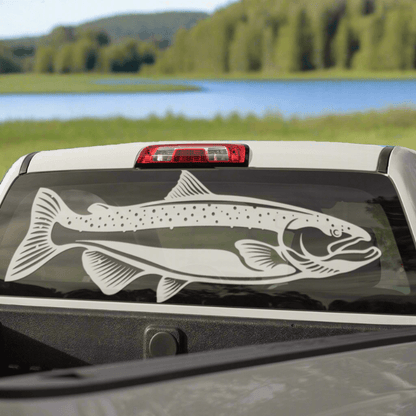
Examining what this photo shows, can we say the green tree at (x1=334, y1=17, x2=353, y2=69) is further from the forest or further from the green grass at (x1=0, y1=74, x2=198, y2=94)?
the green grass at (x1=0, y1=74, x2=198, y2=94)

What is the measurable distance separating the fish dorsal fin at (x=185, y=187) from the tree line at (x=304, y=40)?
4677 inches

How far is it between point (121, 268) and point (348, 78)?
11825 centimetres

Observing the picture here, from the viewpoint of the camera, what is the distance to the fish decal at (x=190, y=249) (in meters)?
2.41

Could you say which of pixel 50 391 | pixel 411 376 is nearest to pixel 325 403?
pixel 411 376

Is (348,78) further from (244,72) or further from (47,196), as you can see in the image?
(47,196)

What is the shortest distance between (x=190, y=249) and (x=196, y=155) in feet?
1.20

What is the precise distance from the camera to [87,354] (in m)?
2.56

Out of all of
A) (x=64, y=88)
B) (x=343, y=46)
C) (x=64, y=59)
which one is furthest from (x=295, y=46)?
(x=64, y=88)

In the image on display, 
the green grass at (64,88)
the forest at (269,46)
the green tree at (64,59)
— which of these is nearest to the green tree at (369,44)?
the forest at (269,46)

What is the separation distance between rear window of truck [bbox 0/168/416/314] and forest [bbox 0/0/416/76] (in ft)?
395

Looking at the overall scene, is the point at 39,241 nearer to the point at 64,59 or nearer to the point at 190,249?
the point at 190,249

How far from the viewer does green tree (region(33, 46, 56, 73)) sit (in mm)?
133525

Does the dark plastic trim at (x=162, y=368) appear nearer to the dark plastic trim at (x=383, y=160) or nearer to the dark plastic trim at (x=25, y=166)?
the dark plastic trim at (x=383, y=160)

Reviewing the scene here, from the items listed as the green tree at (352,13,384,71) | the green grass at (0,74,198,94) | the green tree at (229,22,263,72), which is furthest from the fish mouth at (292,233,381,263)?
the green tree at (229,22,263,72)
